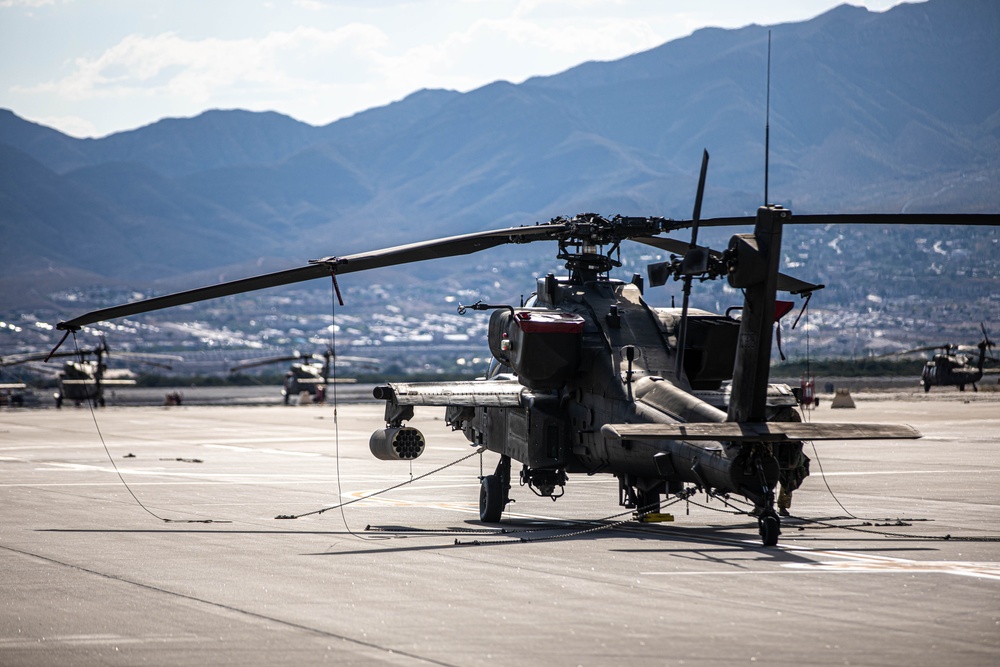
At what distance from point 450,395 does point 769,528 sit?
6.51 meters

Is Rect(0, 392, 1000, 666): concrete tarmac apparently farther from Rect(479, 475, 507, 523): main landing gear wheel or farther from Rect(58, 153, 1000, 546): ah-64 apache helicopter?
Rect(58, 153, 1000, 546): ah-64 apache helicopter

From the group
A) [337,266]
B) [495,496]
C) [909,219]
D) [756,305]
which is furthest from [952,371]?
[337,266]

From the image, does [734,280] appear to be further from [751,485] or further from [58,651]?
[58,651]

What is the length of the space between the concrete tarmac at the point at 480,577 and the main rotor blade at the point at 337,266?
3504 mm

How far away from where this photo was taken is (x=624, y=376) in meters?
20.1

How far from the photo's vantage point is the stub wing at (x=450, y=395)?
21.7 m

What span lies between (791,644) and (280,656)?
4.47m

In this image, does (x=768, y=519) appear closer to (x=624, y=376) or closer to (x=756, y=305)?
(x=756, y=305)

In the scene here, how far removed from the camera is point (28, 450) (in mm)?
45000

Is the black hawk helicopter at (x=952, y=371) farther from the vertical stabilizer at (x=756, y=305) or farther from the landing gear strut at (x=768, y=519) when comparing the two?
the vertical stabilizer at (x=756, y=305)

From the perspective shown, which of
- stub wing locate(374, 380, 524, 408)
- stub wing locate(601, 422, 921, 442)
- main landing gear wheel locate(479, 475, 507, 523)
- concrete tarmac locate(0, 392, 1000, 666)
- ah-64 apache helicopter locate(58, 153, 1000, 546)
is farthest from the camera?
main landing gear wheel locate(479, 475, 507, 523)

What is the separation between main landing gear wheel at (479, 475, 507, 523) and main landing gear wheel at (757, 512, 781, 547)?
5501 millimetres

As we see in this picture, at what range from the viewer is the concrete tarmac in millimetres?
11555

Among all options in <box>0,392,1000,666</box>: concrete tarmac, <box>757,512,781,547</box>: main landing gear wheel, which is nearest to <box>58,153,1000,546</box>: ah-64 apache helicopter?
<box>757,512,781,547</box>: main landing gear wheel
